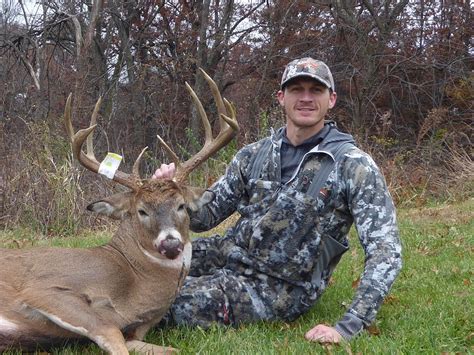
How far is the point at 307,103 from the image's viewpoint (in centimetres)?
397

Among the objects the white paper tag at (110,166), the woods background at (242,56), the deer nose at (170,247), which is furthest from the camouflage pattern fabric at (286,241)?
the woods background at (242,56)

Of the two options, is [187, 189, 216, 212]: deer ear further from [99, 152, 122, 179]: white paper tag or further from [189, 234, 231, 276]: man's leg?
[99, 152, 122, 179]: white paper tag

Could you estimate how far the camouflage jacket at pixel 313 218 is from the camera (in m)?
3.52

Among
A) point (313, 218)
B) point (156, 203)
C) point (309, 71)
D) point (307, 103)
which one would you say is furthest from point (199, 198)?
point (309, 71)

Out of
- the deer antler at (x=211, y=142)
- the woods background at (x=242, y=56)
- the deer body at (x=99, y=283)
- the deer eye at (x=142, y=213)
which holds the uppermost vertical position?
the woods background at (x=242, y=56)

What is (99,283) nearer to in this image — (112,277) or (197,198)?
(112,277)

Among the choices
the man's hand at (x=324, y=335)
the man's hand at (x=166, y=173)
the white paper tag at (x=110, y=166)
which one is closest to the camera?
the man's hand at (x=324, y=335)

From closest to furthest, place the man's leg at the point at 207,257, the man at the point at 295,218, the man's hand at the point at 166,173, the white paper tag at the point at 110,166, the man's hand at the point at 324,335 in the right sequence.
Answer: the man's hand at the point at 324,335
the man at the point at 295,218
the white paper tag at the point at 110,166
the man's hand at the point at 166,173
the man's leg at the point at 207,257

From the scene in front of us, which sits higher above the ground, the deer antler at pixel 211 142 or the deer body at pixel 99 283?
the deer antler at pixel 211 142

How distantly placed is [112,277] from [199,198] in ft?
2.61

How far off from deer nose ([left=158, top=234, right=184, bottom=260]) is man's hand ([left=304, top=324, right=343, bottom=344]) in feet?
2.64

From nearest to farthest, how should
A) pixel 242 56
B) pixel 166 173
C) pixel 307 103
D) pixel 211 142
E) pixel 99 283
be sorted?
pixel 99 283
pixel 307 103
pixel 166 173
pixel 211 142
pixel 242 56

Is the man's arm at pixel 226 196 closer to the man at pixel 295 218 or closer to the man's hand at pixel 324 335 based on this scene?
the man at pixel 295 218

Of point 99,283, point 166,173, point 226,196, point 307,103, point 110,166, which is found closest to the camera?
point 99,283
